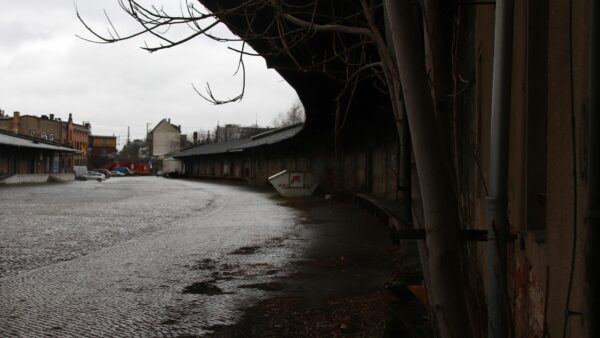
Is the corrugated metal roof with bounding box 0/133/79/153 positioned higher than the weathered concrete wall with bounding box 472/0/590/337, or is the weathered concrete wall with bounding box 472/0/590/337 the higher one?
the corrugated metal roof with bounding box 0/133/79/153

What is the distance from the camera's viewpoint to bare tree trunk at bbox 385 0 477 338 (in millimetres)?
2127

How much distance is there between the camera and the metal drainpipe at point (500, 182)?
2.30m

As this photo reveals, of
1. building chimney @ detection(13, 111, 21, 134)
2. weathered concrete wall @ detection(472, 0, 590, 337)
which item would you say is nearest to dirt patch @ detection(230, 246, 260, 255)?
weathered concrete wall @ detection(472, 0, 590, 337)

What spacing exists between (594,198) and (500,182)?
81 cm

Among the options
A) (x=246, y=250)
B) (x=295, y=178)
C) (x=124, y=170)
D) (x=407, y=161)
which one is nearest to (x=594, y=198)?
(x=407, y=161)

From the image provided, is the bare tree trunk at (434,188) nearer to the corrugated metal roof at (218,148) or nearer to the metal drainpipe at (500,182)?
the metal drainpipe at (500,182)

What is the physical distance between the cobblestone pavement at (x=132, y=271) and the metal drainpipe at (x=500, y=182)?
3334 mm

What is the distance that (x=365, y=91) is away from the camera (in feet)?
47.4

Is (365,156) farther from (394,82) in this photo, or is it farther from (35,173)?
(35,173)

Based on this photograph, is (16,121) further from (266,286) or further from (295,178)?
(266,286)

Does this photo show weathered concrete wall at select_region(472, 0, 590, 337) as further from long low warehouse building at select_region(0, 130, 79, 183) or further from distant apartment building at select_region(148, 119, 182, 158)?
distant apartment building at select_region(148, 119, 182, 158)

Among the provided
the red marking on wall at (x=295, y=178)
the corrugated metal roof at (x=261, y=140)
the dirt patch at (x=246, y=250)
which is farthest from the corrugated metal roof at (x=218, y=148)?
the dirt patch at (x=246, y=250)

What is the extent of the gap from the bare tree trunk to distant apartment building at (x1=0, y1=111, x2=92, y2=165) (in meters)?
73.6

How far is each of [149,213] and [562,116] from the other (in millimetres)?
16675
